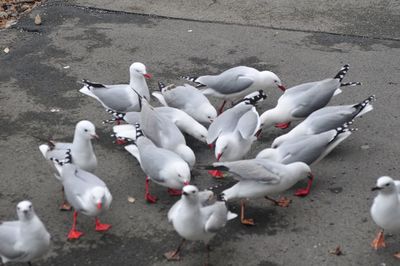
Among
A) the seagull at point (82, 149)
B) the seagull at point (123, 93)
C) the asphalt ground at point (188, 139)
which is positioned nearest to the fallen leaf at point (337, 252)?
the asphalt ground at point (188, 139)

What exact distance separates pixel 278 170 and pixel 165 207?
849 millimetres

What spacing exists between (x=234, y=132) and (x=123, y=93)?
1.14m

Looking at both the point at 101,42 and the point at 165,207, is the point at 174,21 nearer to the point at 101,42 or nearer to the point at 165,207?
the point at 101,42

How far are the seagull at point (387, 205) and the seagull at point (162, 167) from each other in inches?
50.5

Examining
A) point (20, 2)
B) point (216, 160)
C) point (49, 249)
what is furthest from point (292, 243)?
point (20, 2)

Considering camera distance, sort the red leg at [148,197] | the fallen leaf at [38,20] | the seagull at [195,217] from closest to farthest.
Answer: the seagull at [195,217] → the red leg at [148,197] → the fallen leaf at [38,20]

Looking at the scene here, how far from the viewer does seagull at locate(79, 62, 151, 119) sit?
18.2ft

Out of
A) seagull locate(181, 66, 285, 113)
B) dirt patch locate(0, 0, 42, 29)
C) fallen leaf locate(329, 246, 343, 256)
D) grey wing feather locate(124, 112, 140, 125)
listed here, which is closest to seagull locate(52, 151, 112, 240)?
grey wing feather locate(124, 112, 140, 125)

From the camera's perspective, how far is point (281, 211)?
181 inches

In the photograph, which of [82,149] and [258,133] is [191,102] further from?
[82,149]

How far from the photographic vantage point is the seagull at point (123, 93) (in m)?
5.54

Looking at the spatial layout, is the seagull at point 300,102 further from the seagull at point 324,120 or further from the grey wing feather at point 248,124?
the grey wing feather at point 248,124

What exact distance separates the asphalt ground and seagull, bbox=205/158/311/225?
0.20m

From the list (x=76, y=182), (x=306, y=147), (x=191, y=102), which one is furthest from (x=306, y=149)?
(x=76, y=182)
